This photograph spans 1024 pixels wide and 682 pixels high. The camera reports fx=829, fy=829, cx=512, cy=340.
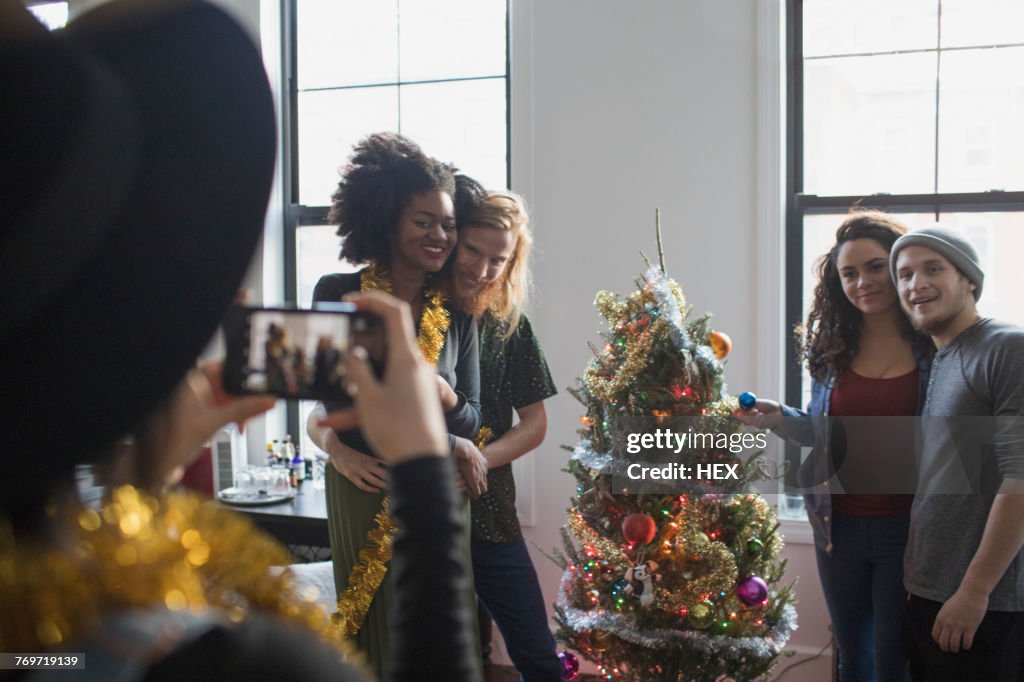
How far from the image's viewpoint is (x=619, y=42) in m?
3.22

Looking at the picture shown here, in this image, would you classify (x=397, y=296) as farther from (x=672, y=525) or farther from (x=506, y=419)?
(x=672, y=525)

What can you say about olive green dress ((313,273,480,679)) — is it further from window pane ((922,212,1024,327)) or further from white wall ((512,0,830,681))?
window pane ((922,212,1024,327))

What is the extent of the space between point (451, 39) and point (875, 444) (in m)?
2.50

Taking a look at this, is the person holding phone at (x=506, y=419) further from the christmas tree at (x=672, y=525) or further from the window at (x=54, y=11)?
the window at (x=54, y=11)

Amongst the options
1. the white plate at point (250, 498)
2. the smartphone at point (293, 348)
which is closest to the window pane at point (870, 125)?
the white plate at point (250, 498)

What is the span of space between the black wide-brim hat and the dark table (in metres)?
2.68

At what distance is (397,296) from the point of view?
2.01m

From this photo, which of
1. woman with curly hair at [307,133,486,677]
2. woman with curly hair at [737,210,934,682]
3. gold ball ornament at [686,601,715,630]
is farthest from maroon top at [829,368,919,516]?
woman with curly hair at [307,133,486,677]

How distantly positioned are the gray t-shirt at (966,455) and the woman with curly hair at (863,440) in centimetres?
11

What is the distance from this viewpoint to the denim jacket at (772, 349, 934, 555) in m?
2.35

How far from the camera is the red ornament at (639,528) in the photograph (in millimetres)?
2277

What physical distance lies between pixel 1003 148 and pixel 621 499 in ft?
6.56

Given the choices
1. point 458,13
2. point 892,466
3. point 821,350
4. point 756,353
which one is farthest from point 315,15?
point 892,466

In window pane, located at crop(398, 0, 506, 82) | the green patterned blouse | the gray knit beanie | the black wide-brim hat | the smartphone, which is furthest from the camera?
window pane, located at crop(398, 0, 506, 82)
